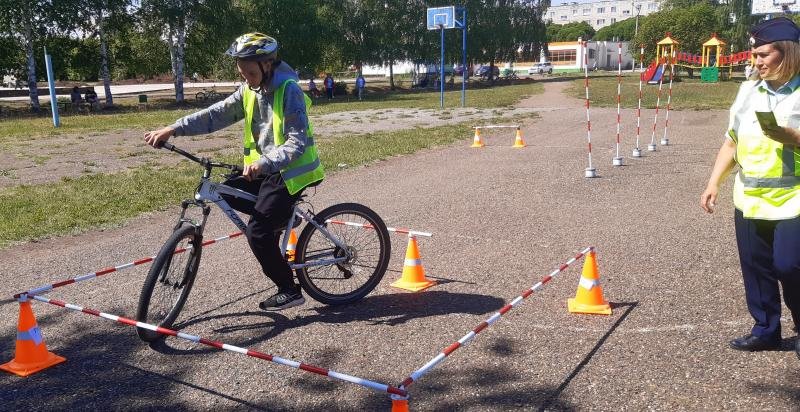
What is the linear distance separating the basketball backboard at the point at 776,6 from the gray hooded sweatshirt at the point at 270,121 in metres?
21.7

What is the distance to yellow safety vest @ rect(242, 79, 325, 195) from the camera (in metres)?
4.45

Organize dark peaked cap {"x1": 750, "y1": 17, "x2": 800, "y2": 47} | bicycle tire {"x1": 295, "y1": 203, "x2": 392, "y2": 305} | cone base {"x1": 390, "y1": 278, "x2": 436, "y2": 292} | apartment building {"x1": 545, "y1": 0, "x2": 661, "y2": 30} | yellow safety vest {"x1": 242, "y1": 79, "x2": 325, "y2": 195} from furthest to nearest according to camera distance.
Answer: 1. apartment building {"x1": 545, "y1": 0, "x2": 661, "y2": 30}
2. cone base {"x1": 390, "y1": 278, "x2": 436, "y2": 292}
3. bicycle tire {"x1": 295, "y1": 203, "x2": 392, "y2": 305}
4. yellow safety vest {"x1": 242, "y1": 79, "x2": 325, "y2": 195}
5. dark peaked cap {"x1": 750, "y1": 17, "x2": 800, "y2": 47}

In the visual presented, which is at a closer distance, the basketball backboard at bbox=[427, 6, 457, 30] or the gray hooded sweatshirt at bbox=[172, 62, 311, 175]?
the gray hooded sweatshirt at bbox=[172, 62, 311, 175]

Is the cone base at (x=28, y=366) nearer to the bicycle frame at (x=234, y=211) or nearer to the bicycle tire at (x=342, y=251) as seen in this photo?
the bicycle frame at (x=234, y=211)

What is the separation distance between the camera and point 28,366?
156 inches

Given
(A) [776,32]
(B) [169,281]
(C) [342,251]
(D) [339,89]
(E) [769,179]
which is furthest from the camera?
(D) [339,89]

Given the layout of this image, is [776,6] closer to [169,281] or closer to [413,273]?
[413,273]

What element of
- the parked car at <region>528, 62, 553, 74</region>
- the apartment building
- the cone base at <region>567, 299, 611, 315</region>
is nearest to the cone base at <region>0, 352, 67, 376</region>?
the cone base at <region>567, 299, 611, 315</region>

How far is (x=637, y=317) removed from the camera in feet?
15.3

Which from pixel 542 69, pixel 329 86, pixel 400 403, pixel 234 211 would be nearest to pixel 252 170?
pixel 234 211

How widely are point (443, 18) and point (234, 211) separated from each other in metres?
27.8

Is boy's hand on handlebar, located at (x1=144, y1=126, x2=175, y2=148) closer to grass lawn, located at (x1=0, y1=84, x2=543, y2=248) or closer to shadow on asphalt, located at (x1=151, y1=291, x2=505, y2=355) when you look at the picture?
shadow on asphalt, located at (x1=151, y1=291, x2=505, y2=355)

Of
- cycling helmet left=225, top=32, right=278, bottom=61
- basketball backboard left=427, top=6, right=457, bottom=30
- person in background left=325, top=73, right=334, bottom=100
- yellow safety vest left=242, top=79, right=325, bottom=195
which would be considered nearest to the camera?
cycling helmet left=225, top=32, right=278, bottom=61

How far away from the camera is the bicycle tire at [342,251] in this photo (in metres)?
4.91
